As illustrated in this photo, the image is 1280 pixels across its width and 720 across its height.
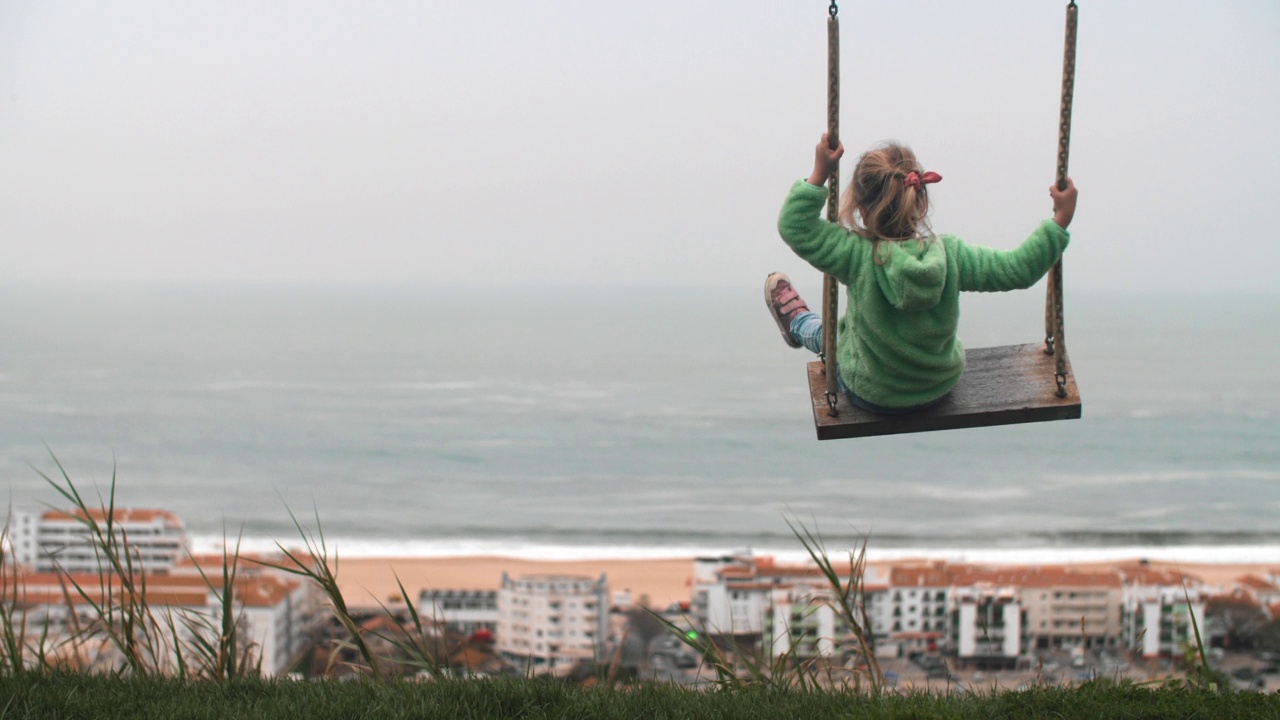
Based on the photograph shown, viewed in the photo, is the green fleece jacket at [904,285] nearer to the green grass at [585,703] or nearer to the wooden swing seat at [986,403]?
the wooden swing seat at [986,403]

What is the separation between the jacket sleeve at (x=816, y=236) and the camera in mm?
3576

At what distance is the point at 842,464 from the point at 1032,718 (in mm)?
28635

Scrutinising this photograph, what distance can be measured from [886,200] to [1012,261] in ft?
1.38

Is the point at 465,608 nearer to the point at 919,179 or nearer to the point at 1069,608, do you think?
the point at 1069,608

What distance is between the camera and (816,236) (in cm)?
364

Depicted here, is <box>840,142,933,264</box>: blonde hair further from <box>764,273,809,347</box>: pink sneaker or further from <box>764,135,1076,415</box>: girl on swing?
<box>764,273,809,347</box>: pink sneaker

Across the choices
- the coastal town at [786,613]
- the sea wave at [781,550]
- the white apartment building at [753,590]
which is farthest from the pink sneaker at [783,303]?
the sea wave at [781,550]

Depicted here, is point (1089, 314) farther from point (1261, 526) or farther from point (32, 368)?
point (32, 368)

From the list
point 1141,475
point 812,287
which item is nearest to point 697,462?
point 1141,475

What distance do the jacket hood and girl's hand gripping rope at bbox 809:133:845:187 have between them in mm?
287

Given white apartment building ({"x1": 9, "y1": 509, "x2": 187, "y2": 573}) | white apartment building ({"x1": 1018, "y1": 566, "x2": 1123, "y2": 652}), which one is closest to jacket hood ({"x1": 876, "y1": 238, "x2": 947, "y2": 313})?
white apartment building ({"x1": 1018, "y1": 566, "x2": 1123, "y2": 652})

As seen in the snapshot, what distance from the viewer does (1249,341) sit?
1816 inches

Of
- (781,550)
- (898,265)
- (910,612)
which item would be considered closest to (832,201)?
(898,265)

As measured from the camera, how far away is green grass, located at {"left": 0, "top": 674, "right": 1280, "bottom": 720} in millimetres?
3494
